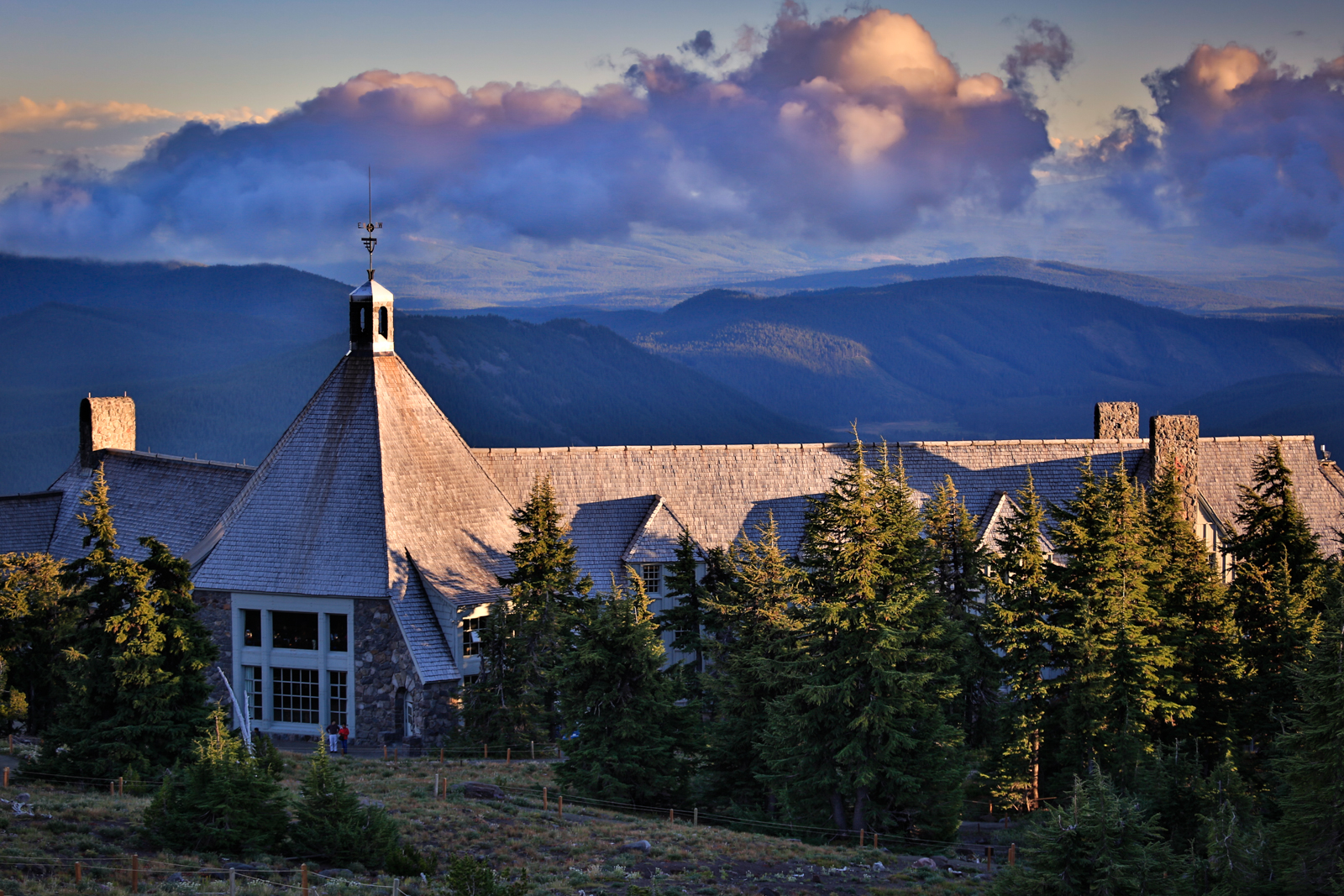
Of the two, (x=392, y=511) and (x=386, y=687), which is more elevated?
(x=392, y=511)

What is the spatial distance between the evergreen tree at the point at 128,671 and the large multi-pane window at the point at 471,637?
1311 centimetres

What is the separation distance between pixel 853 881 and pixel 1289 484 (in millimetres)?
31710

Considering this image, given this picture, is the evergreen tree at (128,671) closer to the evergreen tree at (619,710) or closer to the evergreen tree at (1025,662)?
the evergreen tree at (619,710)

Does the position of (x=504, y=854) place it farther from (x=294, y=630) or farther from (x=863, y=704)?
(x=294, y=630)

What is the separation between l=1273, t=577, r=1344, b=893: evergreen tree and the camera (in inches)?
964

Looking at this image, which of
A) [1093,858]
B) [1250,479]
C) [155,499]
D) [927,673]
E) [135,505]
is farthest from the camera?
[1250,479]

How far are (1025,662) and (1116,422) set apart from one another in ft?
99.4

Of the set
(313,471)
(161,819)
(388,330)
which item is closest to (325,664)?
(313,471)

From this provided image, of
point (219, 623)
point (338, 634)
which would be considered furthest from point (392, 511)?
point (219, 623)

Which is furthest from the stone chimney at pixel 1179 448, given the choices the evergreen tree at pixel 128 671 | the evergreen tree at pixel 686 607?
the evergreen tree at pixel 128 671

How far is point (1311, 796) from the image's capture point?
25109 mm

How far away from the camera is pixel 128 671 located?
33.3 m

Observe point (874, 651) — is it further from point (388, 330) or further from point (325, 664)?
point (388, 330)

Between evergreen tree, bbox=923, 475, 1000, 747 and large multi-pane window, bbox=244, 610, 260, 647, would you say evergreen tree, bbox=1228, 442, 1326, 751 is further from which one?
large multi-pane window, bbox=244, 610, 260, 647
